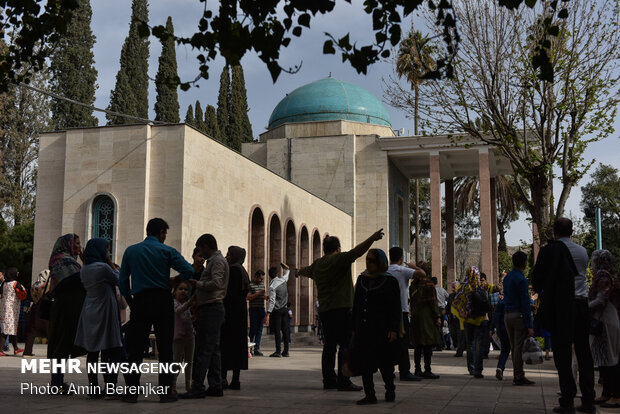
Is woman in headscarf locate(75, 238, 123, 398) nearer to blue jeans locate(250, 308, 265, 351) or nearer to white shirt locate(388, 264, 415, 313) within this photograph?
white shirt locate(388, 264, 415, 313)

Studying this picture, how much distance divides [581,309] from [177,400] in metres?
3.98

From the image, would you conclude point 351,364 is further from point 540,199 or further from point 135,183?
point 135,183

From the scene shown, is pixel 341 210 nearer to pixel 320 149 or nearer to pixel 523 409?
pixel 320 149

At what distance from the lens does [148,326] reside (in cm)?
638

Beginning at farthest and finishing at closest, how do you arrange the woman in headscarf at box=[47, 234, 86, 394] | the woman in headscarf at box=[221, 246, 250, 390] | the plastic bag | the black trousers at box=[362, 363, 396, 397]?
the plastic bag → the woman in headscarf at box=[221, 246, 250, 390] → the woman in headscarf at box=[47, 234, 86, 394] → the black trousers at box=[362, 363, 396, 397]

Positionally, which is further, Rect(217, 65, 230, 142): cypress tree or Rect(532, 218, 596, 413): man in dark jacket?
Rect(217, 65, 230, 142): cypress tree

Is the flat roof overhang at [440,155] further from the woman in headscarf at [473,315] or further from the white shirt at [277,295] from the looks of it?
the woman in headscarf at [473,315]

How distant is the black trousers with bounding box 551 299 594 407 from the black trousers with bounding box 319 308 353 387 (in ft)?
7.56

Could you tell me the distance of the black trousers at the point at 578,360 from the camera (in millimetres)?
6055

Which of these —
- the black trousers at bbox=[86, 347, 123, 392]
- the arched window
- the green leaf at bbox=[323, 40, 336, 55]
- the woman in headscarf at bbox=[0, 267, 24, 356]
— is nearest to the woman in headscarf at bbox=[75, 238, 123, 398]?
the black trousers at bbox=[86, 347, 123, 392]

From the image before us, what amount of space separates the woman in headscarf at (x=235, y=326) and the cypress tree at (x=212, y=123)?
41775mm

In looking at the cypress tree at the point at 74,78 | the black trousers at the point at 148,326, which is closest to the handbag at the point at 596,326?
the black trousers at the point at 148,326

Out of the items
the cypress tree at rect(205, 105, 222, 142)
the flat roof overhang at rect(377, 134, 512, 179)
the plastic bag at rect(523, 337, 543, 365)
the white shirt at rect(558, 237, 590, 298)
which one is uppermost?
the cypress tree at rect(205, 105, 222, 142)

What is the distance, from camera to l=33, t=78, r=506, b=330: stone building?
1678 centimetres
